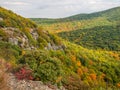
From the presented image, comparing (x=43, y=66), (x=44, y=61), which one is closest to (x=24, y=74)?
(x=43, y=66)

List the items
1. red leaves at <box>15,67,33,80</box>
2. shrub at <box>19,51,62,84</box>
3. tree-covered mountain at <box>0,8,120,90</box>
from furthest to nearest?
tree-covered mountain at <box>0,8,120,90</box> → shrub at <box>19,51,62,84</box> → red leaves at <box>15,67,33,80</box>

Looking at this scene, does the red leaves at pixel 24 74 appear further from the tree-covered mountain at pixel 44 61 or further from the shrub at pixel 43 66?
the shrub at pixel 43 66

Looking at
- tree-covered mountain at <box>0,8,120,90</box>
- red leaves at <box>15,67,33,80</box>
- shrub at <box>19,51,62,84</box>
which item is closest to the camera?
red leaves at <box>15,67,33,80</box>

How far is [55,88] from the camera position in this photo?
26453mm

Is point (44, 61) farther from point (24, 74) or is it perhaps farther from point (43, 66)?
point (24, 74)

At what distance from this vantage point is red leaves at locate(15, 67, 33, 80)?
25905 millimetres

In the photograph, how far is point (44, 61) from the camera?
29562mm

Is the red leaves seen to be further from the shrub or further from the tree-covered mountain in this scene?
the shrub

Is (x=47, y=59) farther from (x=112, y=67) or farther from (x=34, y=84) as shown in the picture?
(x=112, y=67)

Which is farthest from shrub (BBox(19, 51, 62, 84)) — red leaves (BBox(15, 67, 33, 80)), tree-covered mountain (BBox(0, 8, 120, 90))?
red leaves (BBox(15, 67, 33, 80))

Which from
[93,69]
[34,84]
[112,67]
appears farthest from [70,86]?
[112,67]

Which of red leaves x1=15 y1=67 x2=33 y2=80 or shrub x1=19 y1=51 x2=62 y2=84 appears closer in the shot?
red leaves x1=15 y1=67 x2=33 y2=80

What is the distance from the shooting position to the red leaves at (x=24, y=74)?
25905 millimetres

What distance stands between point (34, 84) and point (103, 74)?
83.9 m
